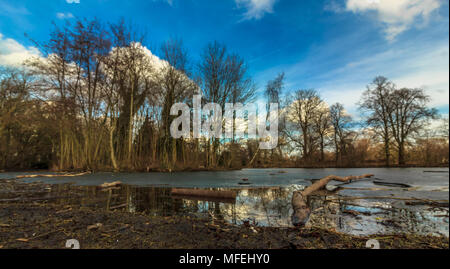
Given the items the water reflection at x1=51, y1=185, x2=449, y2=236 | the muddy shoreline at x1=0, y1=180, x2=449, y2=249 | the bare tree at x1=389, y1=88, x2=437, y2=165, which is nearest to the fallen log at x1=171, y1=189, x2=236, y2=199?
the water reflection at x1=51, y1=185, x2=449, y2=236

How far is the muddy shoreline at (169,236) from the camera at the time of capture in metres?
2.36

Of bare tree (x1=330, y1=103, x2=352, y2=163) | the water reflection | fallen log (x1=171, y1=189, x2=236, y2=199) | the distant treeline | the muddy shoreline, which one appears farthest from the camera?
bare tree (x1=330, y1=103, x2=352, y2=163)

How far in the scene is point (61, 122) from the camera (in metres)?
17.4

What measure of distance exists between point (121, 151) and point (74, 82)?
715 cm

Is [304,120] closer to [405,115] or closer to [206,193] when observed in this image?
[405,115]

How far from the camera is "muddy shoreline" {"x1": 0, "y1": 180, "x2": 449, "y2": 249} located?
2.36 m

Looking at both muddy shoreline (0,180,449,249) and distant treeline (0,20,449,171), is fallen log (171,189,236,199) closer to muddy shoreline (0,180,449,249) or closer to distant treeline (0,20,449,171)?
muddy shoreline (0,180,449,249)

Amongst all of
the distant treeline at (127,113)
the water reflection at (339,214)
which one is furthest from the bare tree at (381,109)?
the water reflection at (339,214)

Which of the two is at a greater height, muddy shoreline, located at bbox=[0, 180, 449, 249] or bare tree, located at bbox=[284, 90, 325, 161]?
bare tree, located at bbox=[284, 90, 325, 161]

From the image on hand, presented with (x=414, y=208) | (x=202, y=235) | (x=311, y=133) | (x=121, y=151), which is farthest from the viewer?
(x=311, y=133)
